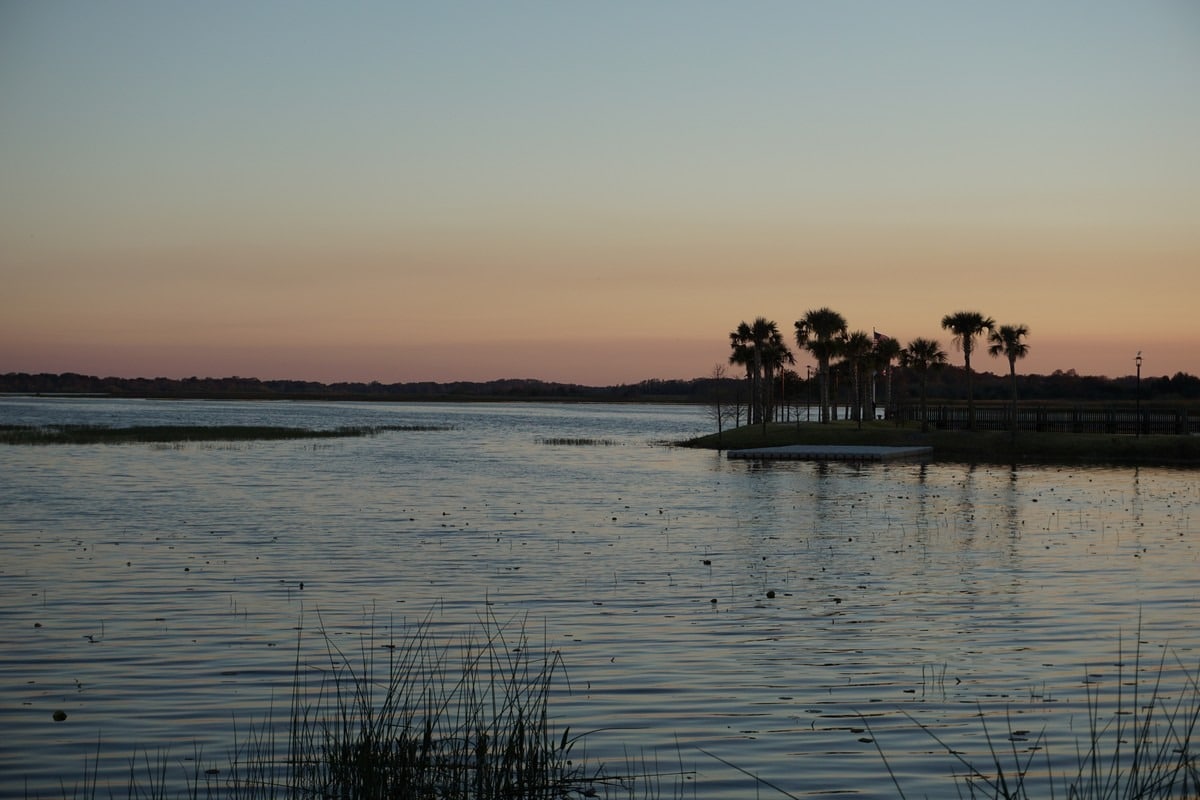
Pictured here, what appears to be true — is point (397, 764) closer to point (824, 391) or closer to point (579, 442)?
point (579, 442)

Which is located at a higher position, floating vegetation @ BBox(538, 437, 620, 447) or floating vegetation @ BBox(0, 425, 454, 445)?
floating vegetation @ BBox(0, 425, 454, 445)

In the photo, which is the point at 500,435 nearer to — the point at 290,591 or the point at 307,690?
the point at 290,591

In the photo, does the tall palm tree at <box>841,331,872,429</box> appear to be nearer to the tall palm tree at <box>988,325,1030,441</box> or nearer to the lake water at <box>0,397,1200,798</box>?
the tall palm tree at <box>988,325,1030,441</box>

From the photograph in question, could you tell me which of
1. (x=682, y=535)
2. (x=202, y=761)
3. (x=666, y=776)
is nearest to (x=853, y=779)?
(x=666, y=776)

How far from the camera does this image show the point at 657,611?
17438 millimetres

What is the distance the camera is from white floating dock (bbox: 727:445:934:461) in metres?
62.0

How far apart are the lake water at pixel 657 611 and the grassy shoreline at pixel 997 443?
22.9 m

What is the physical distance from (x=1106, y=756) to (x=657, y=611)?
27.6ft

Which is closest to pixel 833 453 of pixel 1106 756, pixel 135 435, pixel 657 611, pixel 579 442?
pixel 579 442

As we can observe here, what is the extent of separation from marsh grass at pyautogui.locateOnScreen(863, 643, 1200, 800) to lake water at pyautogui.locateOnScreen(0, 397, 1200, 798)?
5.5 inches

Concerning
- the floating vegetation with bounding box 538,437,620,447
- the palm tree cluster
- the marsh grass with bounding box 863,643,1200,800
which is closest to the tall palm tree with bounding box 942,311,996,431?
the palm tree cluster

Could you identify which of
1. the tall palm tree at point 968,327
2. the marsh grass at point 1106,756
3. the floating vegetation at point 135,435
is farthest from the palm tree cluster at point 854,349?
the marsh grass at point 1106,756

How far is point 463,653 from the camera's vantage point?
14.2 meters

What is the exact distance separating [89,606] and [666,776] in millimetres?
11391
